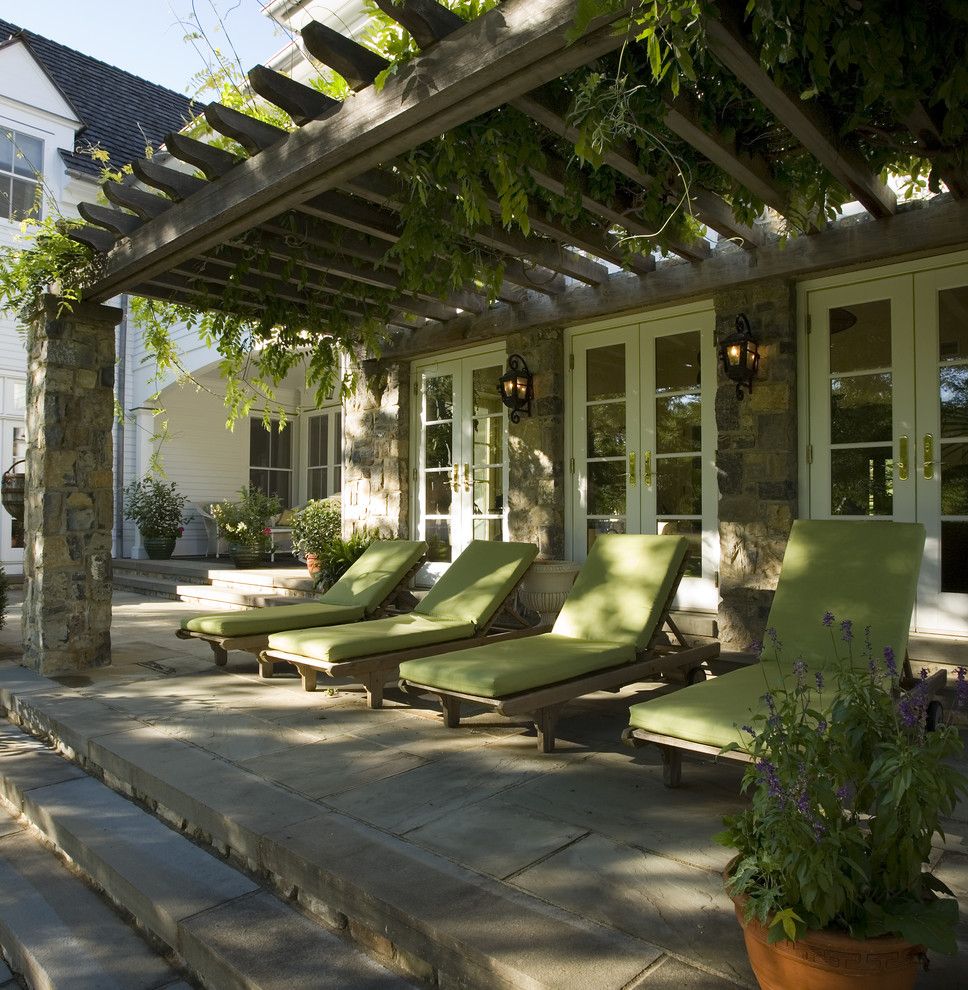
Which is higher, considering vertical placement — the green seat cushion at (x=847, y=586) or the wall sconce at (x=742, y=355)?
the wall sconce at (x=742, y=355)

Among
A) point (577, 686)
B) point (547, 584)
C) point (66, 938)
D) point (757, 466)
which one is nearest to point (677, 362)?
point (757, 466)

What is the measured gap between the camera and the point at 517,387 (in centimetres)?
607

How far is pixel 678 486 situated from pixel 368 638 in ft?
8.00

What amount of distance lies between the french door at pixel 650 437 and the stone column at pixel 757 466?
22 centimetres

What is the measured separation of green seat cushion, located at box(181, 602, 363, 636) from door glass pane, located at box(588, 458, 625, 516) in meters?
1.90

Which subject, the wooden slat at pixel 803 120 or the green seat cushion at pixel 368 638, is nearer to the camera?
the wooden slat at pixel 803 120

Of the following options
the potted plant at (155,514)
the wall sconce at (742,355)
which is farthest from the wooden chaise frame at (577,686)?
the potted plant at (155,514)

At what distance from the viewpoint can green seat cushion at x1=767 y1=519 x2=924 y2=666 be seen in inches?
130

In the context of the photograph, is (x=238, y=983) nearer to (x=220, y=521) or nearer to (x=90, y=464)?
(x=90, y=464)

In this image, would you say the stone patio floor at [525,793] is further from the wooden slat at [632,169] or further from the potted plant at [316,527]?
the potted plant at [316,527]

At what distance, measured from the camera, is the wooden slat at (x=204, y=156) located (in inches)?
137

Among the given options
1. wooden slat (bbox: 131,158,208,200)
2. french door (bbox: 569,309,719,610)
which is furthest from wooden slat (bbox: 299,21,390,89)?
french door (bbox: 569,309,719,610)

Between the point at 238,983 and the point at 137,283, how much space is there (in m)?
4.01

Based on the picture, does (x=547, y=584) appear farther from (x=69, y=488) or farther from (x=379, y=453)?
(x=69, y=488)
